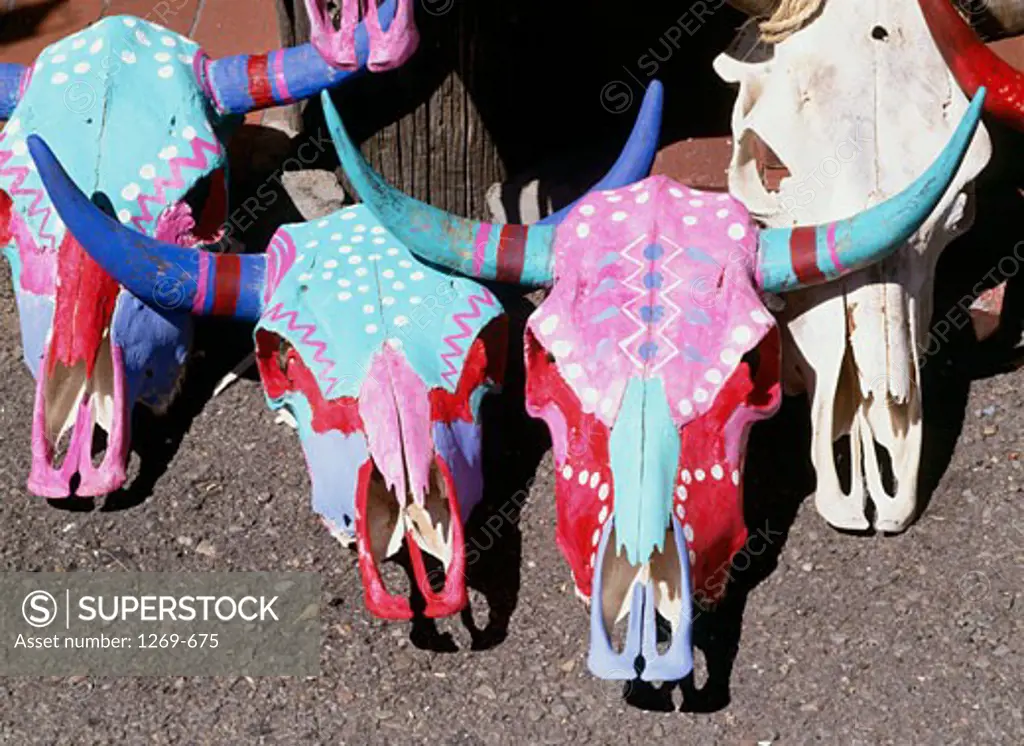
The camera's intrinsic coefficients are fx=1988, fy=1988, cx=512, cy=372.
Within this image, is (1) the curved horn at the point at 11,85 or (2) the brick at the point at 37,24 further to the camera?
(2) the brick at the point at 37,24

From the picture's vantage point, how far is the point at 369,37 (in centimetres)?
615

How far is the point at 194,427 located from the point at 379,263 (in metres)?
0.94

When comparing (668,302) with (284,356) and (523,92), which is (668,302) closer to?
(284,356)

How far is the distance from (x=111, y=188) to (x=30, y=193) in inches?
10.2

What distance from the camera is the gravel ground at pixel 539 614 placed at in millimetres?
5246

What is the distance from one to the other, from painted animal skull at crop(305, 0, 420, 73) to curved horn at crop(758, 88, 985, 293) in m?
1.30

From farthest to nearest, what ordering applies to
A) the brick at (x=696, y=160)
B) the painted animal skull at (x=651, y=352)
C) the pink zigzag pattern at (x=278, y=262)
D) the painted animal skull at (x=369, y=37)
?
1. the brick at (x=696, y=160)
2. the painted animal skull at (x=369, y=37)
3. the pink zigzag pattern at (x=278, y=262)
4. the painted animal skull at (x=651, y=352)

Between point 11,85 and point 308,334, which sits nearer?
point 308,334

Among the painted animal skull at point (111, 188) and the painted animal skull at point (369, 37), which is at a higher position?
the painted animal skull at point (369, 37)

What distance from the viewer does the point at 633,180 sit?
19.8 ft

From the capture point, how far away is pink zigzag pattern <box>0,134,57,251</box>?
6035mm

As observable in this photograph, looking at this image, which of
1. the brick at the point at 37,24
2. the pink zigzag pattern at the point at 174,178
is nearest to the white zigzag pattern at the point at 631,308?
the pink zigzag pattern at the point at 174,178

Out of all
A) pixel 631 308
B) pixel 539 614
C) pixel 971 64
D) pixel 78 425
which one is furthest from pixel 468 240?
pixel 971 64

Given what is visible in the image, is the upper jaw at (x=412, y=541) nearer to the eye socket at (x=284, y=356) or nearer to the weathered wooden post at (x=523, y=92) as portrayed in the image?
the eye socket at (x=284, y=356)
